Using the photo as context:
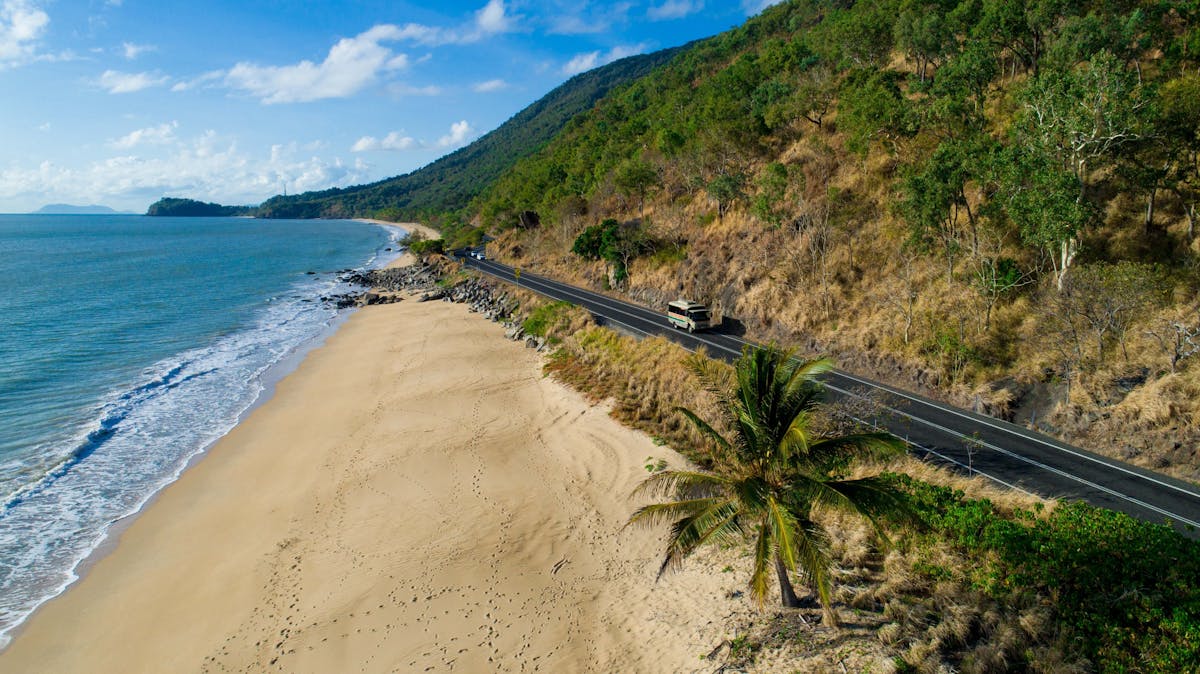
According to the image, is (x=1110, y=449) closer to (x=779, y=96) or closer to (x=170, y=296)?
(x=779, y=96)

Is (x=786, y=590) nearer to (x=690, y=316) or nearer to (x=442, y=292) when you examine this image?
(x=690, y=316)

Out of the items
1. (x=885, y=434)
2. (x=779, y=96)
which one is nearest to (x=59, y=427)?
(x=885, y=434)

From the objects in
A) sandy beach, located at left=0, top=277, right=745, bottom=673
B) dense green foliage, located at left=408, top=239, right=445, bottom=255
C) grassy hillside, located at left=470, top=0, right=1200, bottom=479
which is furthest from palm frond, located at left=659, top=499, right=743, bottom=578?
dense green foliage, located at left=408, top=239, right=445, bottom=255

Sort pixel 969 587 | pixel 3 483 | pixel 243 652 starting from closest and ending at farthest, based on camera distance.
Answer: pixel 969 587 < pixel 243 652 < pixel 3 483

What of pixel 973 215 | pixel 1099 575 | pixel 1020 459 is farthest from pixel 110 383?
pixel 973 215

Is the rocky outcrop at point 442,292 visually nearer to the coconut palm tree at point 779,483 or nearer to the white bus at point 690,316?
the white bus at point 690,316

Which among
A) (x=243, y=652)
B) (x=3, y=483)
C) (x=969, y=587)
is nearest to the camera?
(x=969, y=587)

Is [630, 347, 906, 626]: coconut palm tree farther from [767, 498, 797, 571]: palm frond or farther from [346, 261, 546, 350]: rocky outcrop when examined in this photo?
[346, 261, 546, 350]: rocky outcrop

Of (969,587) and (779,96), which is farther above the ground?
(779,96)
